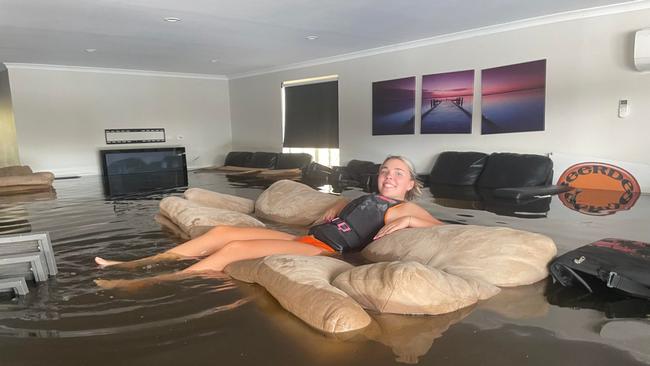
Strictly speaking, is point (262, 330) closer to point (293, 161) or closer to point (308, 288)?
point (308, 288)

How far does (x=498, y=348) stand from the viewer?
1891 millimetres

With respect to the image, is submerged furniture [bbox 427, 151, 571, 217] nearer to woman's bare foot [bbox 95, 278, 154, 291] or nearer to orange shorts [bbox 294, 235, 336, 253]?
orange shorts [bbox 294, 235, 336, 253]

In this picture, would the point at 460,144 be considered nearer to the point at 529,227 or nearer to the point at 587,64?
the point at 587,64

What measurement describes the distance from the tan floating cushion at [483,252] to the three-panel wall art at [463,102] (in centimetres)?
442

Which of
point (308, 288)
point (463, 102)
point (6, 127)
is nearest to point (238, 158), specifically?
point (6, 127)

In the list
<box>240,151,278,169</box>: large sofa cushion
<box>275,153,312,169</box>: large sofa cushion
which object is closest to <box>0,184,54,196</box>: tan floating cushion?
<box>240,151,278,169</box>: large sofa cushion

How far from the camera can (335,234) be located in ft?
10.4

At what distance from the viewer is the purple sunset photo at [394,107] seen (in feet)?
26.8

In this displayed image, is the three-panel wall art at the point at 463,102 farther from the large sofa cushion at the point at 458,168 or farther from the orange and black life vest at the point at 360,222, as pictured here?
the orange and black life vest at the point at 360,222

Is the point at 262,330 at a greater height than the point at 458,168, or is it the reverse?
the point at 458,168

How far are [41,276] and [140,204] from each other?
305 cm

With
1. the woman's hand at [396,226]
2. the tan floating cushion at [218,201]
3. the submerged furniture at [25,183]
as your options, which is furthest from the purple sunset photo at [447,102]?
the submerged furniture at [25,183]

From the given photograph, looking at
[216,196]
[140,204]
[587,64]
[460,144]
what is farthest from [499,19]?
[140,204]

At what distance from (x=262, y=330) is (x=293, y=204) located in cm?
253
